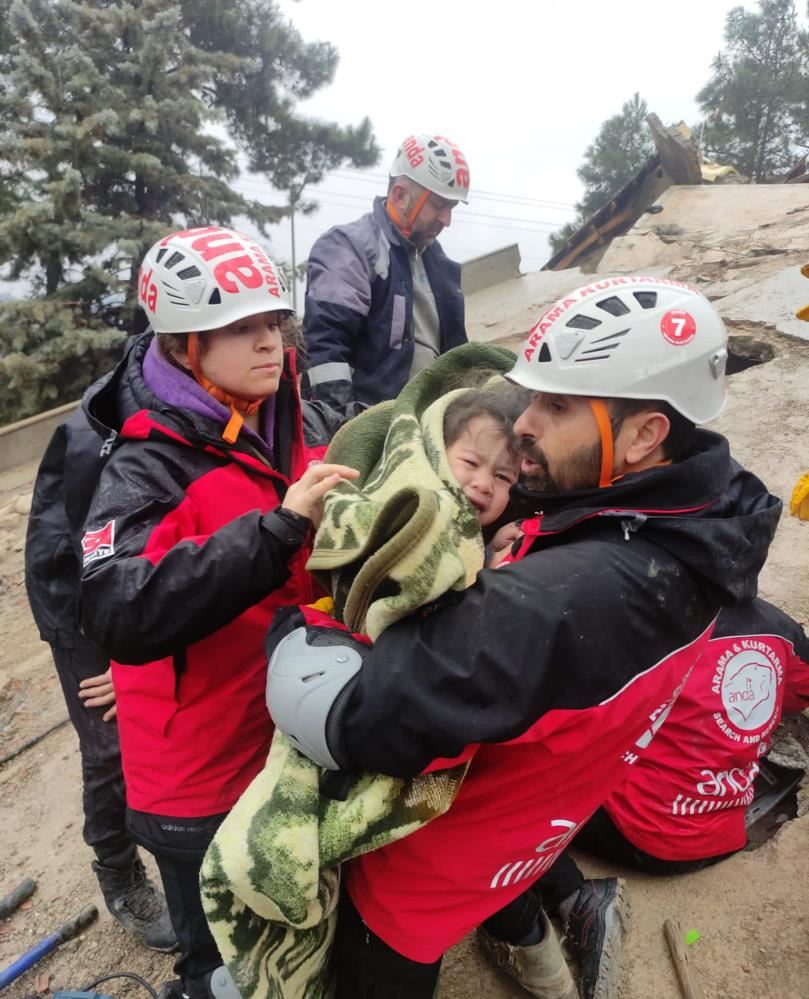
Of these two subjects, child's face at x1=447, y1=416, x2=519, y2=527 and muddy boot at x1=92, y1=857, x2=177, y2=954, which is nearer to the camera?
child's face at x1=447, y1=416, x2=519, y2=527

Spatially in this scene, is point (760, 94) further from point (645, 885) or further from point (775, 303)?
point (645, 885)

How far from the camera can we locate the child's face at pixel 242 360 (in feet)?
6.96

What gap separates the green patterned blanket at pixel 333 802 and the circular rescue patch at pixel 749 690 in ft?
4.90

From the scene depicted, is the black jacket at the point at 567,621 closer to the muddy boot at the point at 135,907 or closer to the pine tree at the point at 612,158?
the muddy boot at the point at 135,907

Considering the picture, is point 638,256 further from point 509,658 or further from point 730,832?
point 509,658

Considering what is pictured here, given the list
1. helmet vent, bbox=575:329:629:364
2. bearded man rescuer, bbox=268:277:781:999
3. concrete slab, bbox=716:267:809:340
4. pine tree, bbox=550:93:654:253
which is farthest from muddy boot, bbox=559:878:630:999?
pine tree, bbox=550:93:654:253

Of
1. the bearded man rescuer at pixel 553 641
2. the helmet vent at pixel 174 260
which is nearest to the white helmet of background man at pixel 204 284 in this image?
the helmet vent at pixel 174 260

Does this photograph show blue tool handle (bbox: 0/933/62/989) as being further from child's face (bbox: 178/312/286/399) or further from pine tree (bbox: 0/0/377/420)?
pine tree (bbox: 0/0/377/420)

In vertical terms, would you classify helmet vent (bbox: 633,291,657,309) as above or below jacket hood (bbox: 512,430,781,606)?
above

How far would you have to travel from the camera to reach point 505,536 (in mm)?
2154

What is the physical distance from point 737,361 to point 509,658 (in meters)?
7.58

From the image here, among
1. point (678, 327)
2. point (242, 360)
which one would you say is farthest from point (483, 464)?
point (242, 360)

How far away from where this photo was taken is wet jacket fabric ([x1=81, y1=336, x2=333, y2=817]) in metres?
1.73

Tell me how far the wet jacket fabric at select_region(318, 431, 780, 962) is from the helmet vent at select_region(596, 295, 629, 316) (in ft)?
1.23
